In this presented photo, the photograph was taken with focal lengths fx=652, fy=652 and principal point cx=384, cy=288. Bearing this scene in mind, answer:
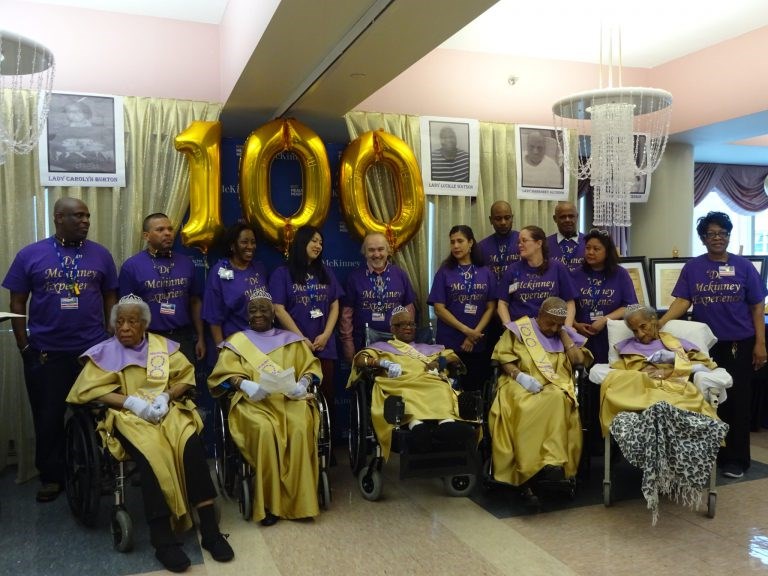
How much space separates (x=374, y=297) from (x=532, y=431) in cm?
131

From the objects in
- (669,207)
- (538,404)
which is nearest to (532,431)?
(538,404)

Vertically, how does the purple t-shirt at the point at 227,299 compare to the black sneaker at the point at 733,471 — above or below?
above

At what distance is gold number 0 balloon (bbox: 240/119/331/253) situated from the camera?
160 inches

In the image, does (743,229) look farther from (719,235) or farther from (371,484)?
(371,484)

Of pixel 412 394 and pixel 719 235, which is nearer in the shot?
pixel 412 394

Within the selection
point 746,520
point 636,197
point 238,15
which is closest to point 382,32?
point 238,15

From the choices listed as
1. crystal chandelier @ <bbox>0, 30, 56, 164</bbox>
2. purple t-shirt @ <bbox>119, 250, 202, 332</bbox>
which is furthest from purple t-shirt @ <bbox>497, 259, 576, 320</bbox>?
crystal chandelier @ <bbox>0, 30, 56, 164</bbox>

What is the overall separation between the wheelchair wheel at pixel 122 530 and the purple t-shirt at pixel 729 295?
3.26 meters

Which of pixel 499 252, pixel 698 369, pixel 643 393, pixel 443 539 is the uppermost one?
pixel 499 252

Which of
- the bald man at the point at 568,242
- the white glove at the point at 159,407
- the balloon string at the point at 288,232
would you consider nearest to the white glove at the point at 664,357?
the bald man at the point at 568,242

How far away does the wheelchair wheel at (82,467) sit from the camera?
2875 millimetres

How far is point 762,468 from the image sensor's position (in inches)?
156

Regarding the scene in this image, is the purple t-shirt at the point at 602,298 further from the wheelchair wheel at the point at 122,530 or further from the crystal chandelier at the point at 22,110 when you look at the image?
the crystal chandelier at the point at 22,110

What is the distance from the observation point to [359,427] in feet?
11.3
